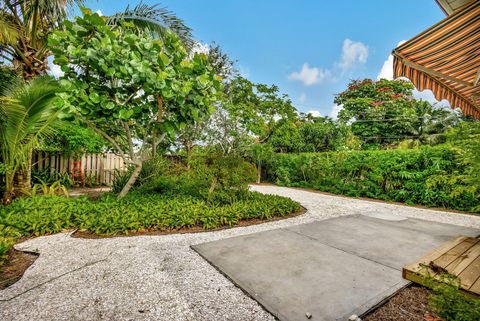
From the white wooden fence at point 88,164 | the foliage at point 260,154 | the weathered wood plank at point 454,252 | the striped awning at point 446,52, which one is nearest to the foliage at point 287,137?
the foliage at point 260,154

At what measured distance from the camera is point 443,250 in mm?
2627

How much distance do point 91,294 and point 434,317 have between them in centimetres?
300

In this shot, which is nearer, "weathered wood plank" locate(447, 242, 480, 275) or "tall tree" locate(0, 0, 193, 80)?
"weathered wood plank" locate(447, 242, 480, 275)

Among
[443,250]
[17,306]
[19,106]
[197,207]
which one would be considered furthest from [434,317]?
[19,106]

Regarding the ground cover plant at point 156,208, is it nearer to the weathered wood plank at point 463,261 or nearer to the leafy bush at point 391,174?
the weathered wood plank at point 463,261

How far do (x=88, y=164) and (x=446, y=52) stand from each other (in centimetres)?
1146

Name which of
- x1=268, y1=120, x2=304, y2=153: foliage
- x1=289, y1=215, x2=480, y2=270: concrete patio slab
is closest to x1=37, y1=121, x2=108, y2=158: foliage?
x1=289, y1=215, x2=480, y2=270: concrete patio slab

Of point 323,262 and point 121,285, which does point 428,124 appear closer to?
point 323,262

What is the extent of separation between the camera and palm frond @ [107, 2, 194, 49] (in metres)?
6.24

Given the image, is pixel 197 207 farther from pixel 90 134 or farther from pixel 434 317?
pixel 90 134

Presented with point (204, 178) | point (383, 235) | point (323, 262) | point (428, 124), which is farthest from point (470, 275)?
point (428, 124)

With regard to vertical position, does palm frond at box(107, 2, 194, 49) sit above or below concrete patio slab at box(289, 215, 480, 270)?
above

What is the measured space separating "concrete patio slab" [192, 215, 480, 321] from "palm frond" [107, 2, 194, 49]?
242 inches

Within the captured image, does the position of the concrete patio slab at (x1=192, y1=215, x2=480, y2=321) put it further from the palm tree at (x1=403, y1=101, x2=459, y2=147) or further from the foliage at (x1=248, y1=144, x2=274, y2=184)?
the palm tree at (x1=403, y1=101, x2=459, y2=147)
